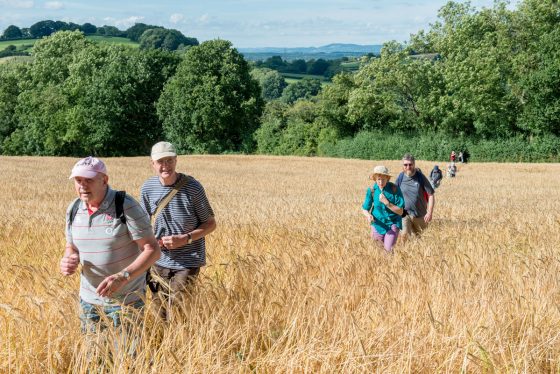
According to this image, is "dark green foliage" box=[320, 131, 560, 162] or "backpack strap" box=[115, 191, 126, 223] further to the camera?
"dark green foliage" box=[320, 131, 560, 162]

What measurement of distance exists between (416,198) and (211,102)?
5198 cm

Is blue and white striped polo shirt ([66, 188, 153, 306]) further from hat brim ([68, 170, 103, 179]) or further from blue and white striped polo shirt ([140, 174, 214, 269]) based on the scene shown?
blue and white striped polo shirt ([140, 174, 214, 269])

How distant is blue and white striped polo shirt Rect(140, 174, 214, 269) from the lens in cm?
501

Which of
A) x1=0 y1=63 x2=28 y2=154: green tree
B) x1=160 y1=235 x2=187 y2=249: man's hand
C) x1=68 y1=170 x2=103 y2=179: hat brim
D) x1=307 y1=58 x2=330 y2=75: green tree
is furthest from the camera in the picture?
x1=307 y1=58 x2=330 y2=75: green tree

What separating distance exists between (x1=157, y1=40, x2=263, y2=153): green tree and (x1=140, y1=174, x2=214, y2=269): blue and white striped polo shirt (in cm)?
5471

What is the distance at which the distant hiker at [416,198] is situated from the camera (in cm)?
916

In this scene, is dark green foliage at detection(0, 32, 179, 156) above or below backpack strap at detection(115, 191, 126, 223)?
below

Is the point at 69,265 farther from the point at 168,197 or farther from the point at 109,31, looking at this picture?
the point at 109,31

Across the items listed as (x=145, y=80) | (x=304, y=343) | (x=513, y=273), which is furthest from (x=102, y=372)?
(x=145, y=80)

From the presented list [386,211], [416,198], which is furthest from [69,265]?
[416,198]

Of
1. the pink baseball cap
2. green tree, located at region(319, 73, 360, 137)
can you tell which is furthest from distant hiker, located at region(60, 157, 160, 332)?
green tree, located at region(319, 73, 360, 137)

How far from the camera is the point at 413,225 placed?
939 cm

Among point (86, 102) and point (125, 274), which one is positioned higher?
point (125, 274)

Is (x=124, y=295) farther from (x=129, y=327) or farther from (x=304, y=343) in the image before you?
(x=304, y=343)
